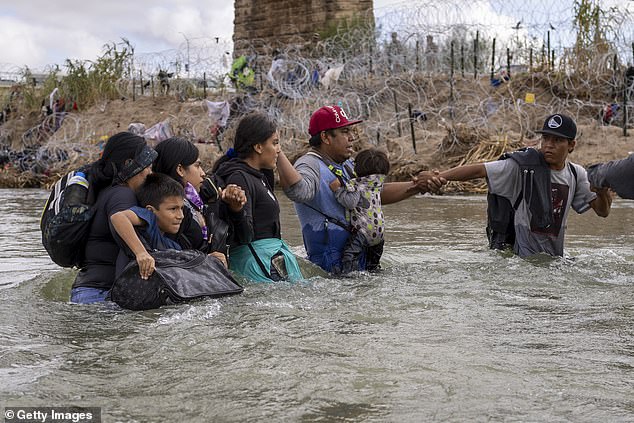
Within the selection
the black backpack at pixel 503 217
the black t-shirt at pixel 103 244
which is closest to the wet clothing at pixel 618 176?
the black backpack at pixel 503 217

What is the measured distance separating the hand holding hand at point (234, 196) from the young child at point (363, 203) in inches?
37.3

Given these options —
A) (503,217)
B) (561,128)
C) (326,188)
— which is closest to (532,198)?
(503,217)

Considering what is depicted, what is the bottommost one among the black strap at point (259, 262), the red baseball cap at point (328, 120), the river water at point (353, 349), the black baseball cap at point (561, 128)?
the river water at point (353, 349)

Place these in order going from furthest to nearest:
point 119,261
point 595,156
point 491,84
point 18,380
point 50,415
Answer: point 491,84 < point 595,156 < point 119,261 < point 18,380 < point 50,415

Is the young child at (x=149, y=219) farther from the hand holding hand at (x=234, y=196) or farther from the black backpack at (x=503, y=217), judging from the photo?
the black backpack at (x=503, y=217)

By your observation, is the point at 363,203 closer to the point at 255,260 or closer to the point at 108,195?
the point at 255,260

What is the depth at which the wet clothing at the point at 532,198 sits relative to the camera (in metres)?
6.94

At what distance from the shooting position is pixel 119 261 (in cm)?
529

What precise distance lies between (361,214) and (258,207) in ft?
2.76

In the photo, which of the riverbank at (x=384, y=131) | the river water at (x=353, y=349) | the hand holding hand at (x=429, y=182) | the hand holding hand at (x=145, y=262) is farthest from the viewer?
the riverbank at (x=384, y=131)

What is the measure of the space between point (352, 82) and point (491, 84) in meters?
3.13

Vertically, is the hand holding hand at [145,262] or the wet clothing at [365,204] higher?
the wet clothing at [365,204]

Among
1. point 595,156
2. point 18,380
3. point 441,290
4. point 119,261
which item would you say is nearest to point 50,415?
point 18,380

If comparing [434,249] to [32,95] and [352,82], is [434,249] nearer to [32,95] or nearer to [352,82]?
[352,82]
